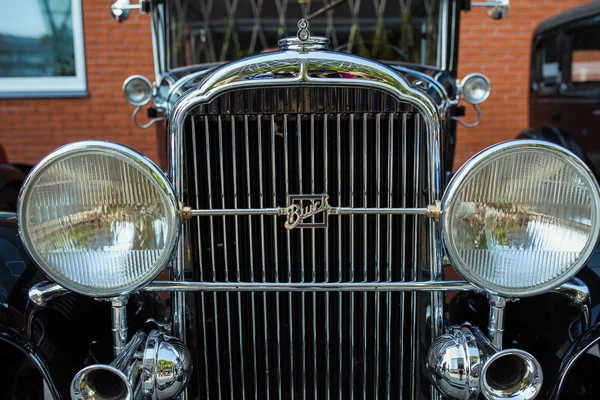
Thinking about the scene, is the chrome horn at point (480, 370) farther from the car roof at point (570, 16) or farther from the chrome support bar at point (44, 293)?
the car roof at point (570, 16)

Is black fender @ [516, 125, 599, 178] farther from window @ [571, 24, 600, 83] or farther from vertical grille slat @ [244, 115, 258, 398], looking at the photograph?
vertical grille slat @ [244, 115, 258, 398]

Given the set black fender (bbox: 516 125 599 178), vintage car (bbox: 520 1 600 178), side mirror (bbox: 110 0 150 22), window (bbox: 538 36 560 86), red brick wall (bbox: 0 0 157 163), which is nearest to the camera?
side mirror (bbox: 110 0 150 22)

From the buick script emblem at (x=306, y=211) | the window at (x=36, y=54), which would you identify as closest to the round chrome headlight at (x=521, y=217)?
the buick script emblem at (x=306, y=211)

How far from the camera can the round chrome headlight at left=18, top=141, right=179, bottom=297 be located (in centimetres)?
152

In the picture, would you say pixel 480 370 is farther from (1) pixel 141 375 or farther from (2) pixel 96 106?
(2) pixel 96 106

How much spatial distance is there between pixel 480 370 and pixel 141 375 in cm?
94

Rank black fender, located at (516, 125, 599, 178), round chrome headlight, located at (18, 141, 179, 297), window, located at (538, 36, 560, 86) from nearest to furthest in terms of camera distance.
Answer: round chrome headlight, located at (18, 141, 179, 297)
black fender, located at (516, 125, 599, 178)
window, located at (538, 36, 560, 86)

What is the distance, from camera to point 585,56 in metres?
5.30

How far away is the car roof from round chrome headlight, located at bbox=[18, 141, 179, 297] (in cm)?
457

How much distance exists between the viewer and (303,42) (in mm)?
1868

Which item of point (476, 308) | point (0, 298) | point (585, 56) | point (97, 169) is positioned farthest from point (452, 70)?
point (585, 56)

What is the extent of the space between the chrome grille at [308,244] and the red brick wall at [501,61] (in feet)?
13.6

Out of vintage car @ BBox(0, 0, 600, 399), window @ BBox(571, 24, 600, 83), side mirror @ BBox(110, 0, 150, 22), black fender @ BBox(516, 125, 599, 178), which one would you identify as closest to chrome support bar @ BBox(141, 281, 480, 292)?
vintage car @ BBox(0, 0, 600, 399)

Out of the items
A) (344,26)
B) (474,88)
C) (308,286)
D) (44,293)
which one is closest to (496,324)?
(308,286)
